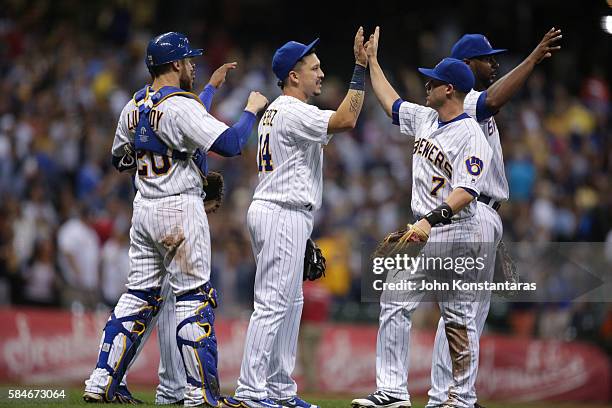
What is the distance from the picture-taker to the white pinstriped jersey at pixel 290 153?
23.5ft

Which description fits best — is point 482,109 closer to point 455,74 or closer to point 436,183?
point 455,74

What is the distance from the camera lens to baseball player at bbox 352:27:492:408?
23.5ft

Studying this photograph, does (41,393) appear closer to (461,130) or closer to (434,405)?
(434,405)

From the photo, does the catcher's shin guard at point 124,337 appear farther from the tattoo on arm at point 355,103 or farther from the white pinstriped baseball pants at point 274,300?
the tattoo on arm at point 355,103

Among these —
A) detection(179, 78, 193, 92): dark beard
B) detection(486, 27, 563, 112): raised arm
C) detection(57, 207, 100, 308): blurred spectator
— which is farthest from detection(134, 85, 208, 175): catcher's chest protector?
detection(57, 207, 100, 308): blurred spectator

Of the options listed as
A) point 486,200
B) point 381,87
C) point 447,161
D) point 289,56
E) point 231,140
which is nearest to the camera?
point 231,140

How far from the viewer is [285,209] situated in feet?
23.8

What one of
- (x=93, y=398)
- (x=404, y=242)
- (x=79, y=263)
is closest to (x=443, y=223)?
(x=404, y=242)

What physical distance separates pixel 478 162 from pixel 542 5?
16.0m

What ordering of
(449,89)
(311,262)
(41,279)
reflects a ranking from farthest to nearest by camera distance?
1. (41,279)
2. (311,262)
3. (449,89)

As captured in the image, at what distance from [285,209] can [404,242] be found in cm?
90

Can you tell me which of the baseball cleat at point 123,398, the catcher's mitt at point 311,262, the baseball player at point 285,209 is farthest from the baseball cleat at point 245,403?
the catcher's mitt at point 311,262

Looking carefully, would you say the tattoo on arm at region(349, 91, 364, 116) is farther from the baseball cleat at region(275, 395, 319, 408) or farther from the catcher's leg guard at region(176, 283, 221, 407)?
the baseball cleat at region(275, 395, 319, 408)

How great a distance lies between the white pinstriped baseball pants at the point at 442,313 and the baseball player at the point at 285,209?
0.63 metres
